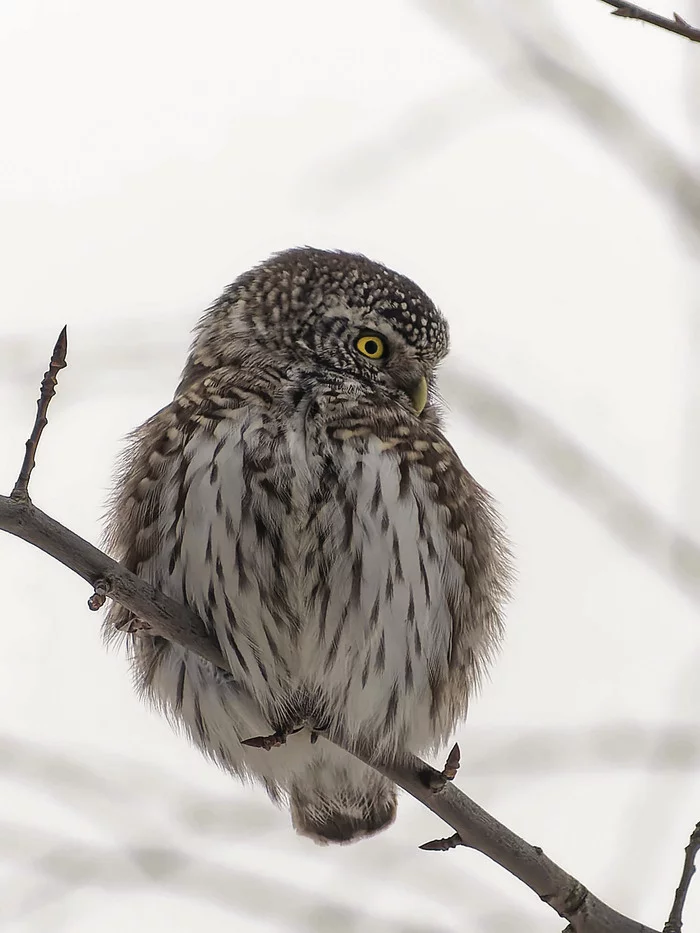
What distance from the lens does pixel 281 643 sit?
3258 mm

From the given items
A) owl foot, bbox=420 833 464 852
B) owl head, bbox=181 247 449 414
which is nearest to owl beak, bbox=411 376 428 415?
owl head, bbox=181 247 449 414

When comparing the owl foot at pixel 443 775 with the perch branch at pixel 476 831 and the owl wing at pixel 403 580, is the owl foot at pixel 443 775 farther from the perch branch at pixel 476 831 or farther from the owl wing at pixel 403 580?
the owl wing at pixel 403 580

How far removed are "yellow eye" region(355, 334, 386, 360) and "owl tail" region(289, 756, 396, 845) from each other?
1334mm

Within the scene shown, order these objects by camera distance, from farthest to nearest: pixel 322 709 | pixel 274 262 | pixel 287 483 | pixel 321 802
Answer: pixel 274 262, pixel 321 802, pixel 322 709, pixel 287 483

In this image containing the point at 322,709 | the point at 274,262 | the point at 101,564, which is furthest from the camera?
the point at 274,262

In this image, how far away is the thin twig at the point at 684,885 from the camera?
107 inches

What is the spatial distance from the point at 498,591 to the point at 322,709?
0.70 m

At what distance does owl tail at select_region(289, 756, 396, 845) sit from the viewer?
152 inches

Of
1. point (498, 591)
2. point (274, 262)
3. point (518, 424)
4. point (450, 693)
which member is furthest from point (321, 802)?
point (274, 262)

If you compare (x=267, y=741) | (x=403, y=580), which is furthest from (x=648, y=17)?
(x=267, y=741)

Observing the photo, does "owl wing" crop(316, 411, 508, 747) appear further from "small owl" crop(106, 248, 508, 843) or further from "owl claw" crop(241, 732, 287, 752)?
"owl claw" crop(241, 732, 287, 752)

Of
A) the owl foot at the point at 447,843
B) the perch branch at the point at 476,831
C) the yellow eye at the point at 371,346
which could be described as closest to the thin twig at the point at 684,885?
the perch branch at the point at 476,831

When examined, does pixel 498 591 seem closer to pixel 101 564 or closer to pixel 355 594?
pixel 355 594

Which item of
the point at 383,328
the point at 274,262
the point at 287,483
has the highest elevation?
the point at 274,262
